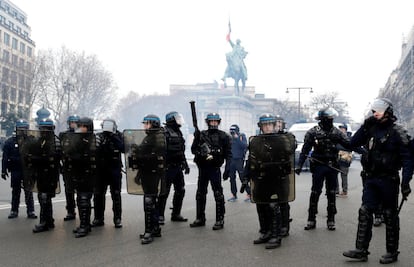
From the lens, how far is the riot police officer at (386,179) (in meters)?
5.07

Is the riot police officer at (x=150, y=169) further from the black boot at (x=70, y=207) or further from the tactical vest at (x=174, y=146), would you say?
the black boot at (x=70, y=207)

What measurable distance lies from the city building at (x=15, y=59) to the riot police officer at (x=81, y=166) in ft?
123

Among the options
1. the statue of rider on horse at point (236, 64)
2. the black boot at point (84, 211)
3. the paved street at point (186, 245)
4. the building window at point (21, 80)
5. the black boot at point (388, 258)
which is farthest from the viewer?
the statue of rider on horse at point (236, 64)

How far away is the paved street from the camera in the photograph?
5.14 m

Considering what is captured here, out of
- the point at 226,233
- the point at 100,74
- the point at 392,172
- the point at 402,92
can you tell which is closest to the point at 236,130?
the point at 226,233

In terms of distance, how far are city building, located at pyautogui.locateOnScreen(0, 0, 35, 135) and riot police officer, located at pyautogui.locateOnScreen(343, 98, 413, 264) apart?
133 feet

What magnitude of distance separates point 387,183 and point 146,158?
3021 mm

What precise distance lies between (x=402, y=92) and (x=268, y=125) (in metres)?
83.2

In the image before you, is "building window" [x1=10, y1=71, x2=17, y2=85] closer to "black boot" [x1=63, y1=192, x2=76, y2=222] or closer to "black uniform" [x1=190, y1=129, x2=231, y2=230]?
"black boot" [x1=63, y1=192, x2=76, y2=222]

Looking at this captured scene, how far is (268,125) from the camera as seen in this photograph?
6.29m

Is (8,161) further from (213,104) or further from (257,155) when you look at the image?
(213,104)

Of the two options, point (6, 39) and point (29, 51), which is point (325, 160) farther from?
point (29, 51)

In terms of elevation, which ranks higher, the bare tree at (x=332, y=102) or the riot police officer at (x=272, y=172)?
the bare tree at (x=332, y=102)

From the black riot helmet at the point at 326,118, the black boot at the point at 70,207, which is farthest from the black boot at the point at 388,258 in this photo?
the black boot at the point at 70,207
